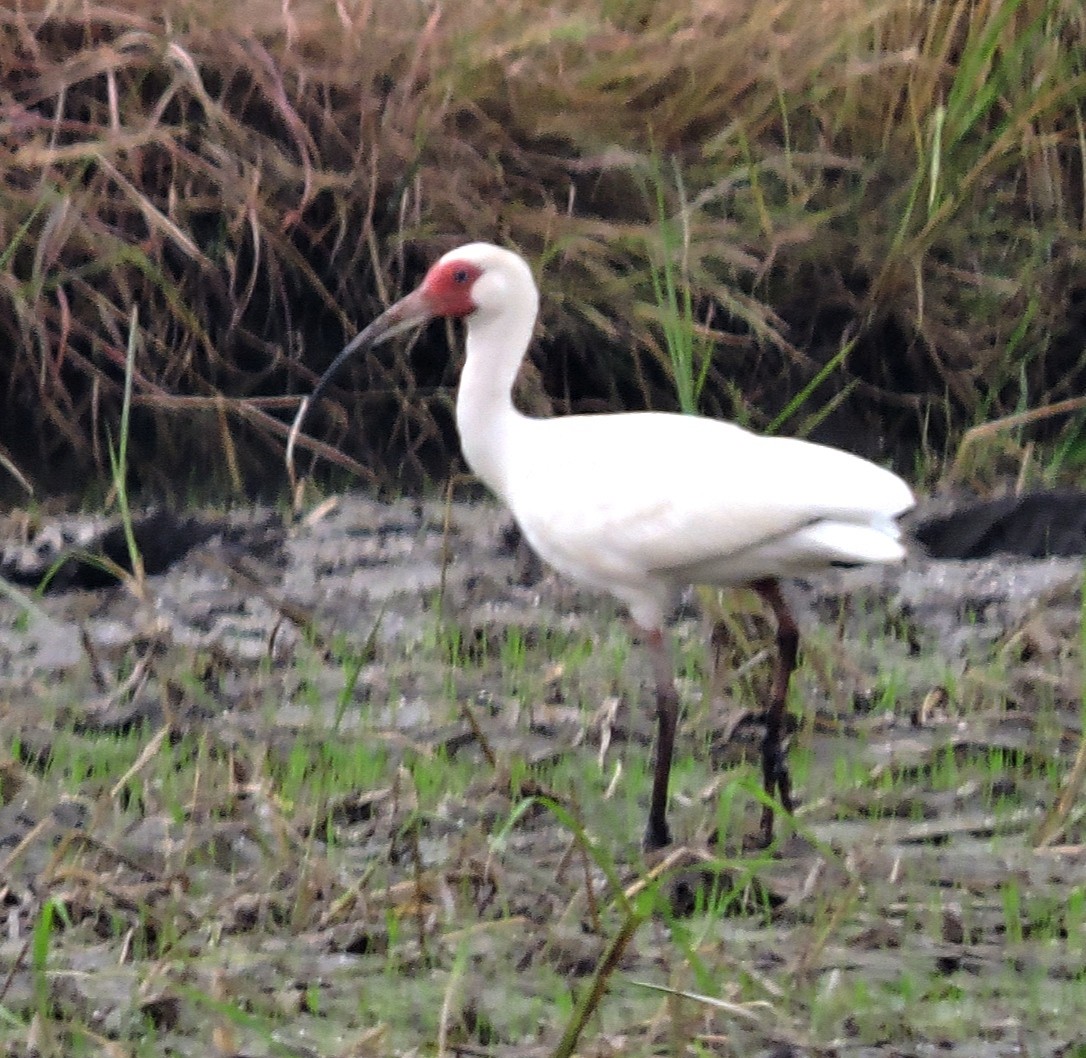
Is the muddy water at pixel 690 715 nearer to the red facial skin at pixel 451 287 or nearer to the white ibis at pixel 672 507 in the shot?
the white ibis at pixel 672 507

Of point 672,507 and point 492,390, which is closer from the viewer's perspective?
point 672,507

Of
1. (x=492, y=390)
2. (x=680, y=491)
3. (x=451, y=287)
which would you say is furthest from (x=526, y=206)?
(x=680, y=491)

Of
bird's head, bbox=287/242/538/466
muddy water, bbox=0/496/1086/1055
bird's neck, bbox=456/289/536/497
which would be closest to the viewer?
muddy water, bbox=0/496/1086/1055

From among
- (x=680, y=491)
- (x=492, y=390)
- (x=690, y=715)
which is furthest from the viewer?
(x=690, y=715)

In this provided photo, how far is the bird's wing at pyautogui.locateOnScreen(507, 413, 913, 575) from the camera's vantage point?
10.4 feet

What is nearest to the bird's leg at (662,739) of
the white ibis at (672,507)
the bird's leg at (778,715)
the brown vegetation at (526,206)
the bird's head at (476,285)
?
the white ibis at (672,507)

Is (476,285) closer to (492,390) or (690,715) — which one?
(492,390)

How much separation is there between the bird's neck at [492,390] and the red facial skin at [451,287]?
3 centimetres

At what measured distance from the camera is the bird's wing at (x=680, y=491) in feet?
10.4

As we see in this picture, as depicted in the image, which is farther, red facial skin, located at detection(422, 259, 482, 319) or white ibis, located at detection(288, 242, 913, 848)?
red facial skin, located at detection(422, 259, 482, 319)

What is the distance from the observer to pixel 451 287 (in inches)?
144

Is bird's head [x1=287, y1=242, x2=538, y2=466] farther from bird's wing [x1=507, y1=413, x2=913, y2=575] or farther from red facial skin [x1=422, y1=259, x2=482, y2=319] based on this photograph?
bird's wing [x1=507, y1=413, x2=913, y2=575]

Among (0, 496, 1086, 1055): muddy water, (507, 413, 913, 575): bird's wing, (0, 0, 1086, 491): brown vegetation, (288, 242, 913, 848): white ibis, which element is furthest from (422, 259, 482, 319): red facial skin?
(0, 0, 1086, 491): brown vegetation

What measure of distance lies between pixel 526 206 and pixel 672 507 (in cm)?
234
